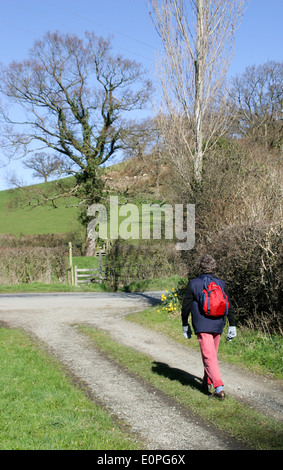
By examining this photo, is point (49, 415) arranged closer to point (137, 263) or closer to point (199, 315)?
point (199, 315)

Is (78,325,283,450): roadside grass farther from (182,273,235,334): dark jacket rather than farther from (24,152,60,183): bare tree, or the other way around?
(24,152,60,183): bare tree

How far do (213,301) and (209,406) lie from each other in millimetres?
1278

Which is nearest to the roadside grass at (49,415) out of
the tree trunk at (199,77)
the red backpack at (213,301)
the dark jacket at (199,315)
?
the dark jacket at (199,315)

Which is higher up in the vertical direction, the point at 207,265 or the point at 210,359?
the point at 207,265

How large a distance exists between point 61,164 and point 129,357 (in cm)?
2487

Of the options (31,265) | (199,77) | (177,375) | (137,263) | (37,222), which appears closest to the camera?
(177,375)

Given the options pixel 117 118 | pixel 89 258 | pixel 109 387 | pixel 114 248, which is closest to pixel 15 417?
pixel 109 387

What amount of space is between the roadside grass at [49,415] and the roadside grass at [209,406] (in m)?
1.06

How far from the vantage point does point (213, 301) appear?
5.73m

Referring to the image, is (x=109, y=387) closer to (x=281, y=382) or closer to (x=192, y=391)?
(x=192, y=391)

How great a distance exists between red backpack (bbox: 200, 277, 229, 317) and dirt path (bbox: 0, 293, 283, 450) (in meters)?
1.18

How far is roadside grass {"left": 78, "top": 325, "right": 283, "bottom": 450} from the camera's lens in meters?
4.61

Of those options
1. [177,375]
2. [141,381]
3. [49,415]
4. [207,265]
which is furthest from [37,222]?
[49,415]

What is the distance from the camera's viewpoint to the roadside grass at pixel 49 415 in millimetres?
4344
